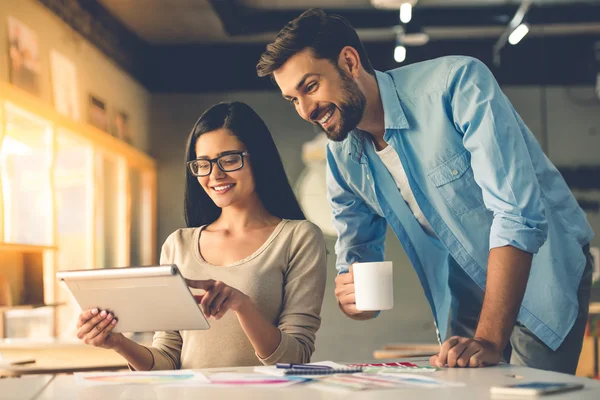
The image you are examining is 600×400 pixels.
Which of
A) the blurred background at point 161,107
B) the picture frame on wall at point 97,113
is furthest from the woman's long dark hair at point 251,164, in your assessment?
the picture frame on wall at point 97,113

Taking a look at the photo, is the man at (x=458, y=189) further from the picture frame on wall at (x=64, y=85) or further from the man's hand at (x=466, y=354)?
the picture frame on wall at (x=64, y=85)

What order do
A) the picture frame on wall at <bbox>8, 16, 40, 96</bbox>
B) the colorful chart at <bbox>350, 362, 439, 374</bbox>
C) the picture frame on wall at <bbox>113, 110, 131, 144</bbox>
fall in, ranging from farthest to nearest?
the picture frame on wall at <bbox>113, 110, 131, 144</bbox>
the picture frame on wall at <bbox>8, 16, 40, 96</bbox>
the colorful chart at <bbox>350, 362, 439, 374</bbox>

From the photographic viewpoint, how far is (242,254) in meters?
1.98

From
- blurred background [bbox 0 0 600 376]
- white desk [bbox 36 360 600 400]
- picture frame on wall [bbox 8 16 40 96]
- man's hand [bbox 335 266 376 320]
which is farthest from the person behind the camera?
blurred background [bbox 0 0 600 376]

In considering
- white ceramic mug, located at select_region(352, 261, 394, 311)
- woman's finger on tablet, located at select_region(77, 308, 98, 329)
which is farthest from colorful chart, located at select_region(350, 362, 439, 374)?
woman's finger on tablet, located at select_region(77, 308, 98, 329)

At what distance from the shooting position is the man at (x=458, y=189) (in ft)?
4.99

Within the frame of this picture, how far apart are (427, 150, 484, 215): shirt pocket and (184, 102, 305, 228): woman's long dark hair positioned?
1.69 ft

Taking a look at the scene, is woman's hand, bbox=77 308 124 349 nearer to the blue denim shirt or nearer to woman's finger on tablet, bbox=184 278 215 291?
woman's finger on tablet, bbox=184 278 215 291

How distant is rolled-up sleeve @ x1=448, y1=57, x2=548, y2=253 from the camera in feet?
4.95

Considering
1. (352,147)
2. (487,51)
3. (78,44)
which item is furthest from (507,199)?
(487,51)

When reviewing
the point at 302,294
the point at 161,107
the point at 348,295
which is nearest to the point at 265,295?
the point at 302,294

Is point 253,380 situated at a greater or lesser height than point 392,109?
lesser

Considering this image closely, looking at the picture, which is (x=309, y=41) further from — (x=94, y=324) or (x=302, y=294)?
(x=94, y=324)

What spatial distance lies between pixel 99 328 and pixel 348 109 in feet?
2.62
